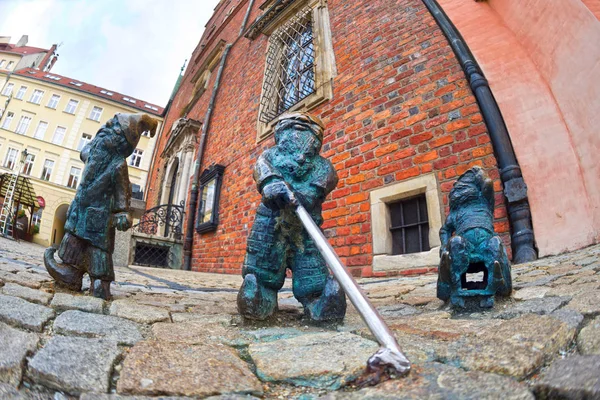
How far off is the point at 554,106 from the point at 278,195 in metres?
3.24

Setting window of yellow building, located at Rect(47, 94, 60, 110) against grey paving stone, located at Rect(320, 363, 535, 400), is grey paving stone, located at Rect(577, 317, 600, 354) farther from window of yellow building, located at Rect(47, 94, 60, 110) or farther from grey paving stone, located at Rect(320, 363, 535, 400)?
window of yellow building, located at Rect(47, 94, 60, 110)

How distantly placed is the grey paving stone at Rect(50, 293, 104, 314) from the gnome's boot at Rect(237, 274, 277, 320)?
63cm

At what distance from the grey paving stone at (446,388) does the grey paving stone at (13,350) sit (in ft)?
2.36

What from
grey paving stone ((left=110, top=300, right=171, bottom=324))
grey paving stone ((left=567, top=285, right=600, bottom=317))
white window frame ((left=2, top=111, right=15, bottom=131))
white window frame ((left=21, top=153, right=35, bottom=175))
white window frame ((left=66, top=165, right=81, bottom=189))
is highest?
white window frame ((left=2, top=111, right=15, bottom=131))

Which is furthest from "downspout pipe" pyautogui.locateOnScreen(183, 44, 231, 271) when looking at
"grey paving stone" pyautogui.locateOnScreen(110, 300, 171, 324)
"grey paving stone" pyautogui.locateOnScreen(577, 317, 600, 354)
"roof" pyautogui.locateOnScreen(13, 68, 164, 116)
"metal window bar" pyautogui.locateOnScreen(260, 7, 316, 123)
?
"roof" pyautogui.locateOnScreen(13, 68, 164, 116)

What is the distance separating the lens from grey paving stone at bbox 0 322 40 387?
798mm

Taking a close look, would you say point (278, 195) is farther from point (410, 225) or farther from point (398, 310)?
point (410, 225)

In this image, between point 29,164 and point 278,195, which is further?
point 29,164

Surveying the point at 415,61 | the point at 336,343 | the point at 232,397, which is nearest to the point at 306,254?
the point at 336,343

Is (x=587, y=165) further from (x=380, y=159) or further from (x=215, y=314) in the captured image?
(x=215, y=314)

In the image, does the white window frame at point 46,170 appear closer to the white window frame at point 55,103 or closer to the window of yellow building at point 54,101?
the white window frame at point 55,103

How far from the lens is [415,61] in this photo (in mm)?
4230

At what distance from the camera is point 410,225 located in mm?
3883

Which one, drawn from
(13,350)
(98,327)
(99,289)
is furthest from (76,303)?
(13,350)
